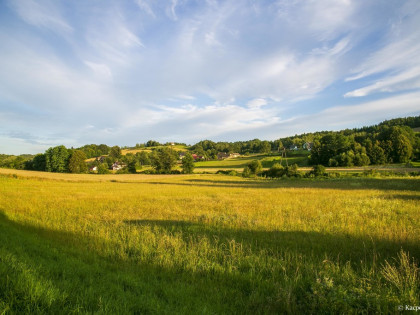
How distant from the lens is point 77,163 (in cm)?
8812

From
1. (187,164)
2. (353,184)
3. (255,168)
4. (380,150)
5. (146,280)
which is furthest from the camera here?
(187,164)

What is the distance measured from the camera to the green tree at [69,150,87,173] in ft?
287

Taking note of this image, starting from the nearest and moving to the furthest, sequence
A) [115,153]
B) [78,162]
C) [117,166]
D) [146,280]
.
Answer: [146,280] < [78,162] < [117,166] < [115,153]

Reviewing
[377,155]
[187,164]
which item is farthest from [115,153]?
[377,155]

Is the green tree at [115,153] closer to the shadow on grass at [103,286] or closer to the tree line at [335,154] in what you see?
the tree line at [335,154]

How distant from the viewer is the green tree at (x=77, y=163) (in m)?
87.4

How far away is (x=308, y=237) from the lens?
300 inches

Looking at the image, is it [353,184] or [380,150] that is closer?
[353,184]

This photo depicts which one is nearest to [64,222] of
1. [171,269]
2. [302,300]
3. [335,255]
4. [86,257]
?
[86,257]

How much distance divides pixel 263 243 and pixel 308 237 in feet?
6.31

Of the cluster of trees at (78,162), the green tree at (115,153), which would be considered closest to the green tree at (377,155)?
the cluster of trees at (78,162)

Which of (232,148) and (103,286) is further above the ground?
(232,148)

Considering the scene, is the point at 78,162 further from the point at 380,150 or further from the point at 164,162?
the point at 380,150

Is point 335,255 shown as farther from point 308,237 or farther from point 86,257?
point 86,257
